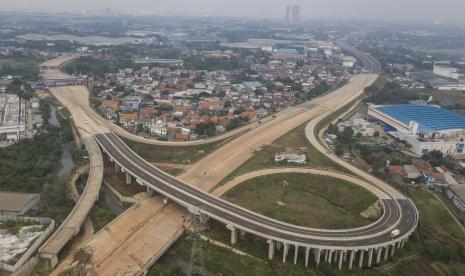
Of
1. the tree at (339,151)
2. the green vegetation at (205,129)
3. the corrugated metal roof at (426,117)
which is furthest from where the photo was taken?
the corrugated metal roof at (426,117)

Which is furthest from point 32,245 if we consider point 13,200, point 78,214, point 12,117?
point 12,117

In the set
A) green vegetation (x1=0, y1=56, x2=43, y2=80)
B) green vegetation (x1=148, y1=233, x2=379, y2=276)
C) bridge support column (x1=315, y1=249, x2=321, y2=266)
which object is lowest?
green vegetation (x1=148, y1=233, x2=379, y2=276)

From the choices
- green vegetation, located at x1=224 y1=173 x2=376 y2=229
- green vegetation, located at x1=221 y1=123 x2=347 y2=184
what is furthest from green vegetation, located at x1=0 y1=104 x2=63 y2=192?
green vegetation, located at x1=224 y1=173 x2=376 y2=229

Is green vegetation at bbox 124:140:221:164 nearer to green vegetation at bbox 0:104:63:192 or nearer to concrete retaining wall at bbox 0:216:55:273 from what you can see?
green vegetation at bbox 0:104:63:192

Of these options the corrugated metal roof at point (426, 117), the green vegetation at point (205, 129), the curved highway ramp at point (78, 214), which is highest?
the corrugated metal roof at point (426, 117)

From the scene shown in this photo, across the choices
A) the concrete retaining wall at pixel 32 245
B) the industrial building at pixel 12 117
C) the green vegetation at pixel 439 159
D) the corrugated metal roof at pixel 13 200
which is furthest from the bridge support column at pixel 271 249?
the industrial building at pixel 12 117

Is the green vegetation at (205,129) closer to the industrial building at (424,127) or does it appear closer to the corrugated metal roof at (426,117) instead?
Result: the industrial building at (424,127)
